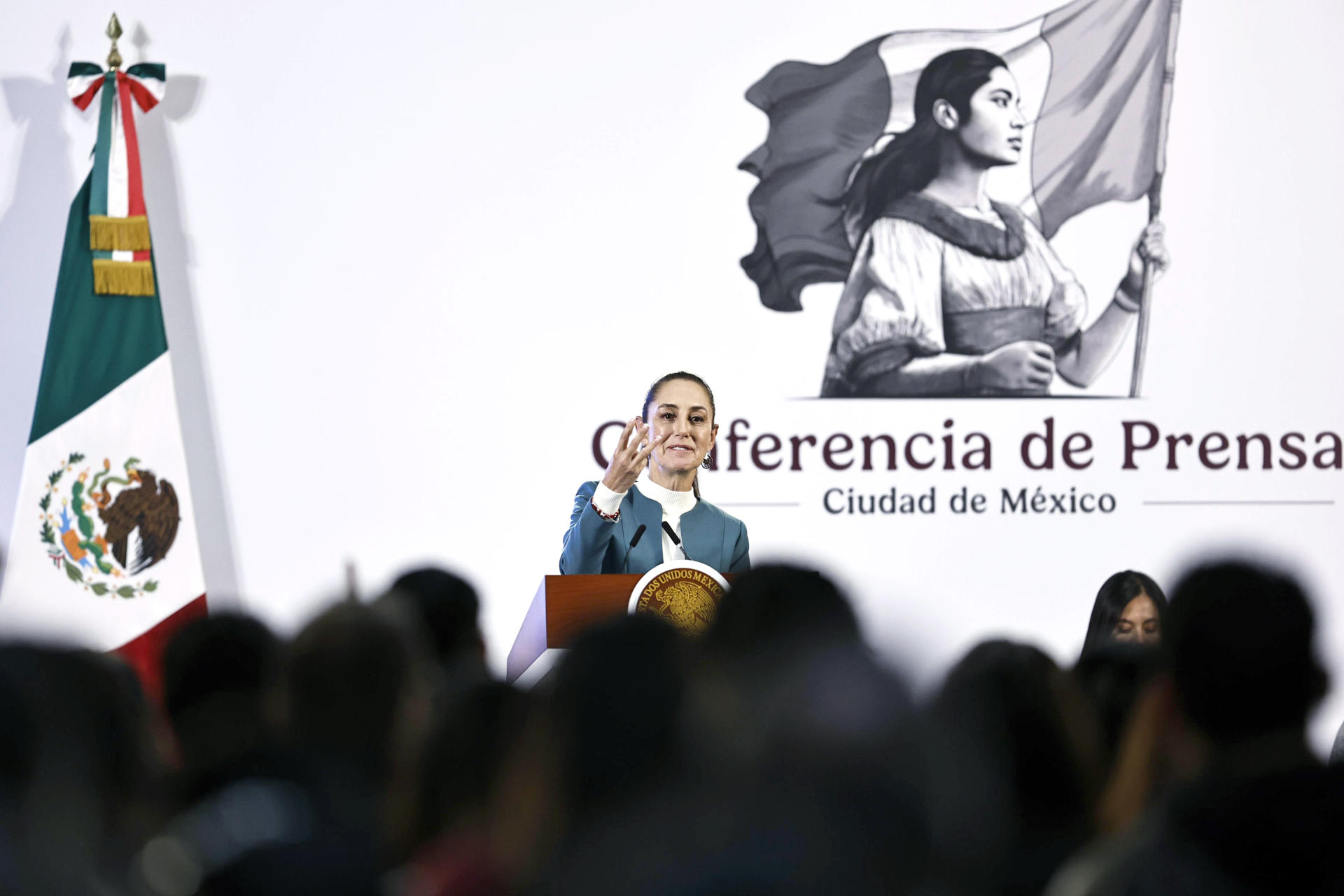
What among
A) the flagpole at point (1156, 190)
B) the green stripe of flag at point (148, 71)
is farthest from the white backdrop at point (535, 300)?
the green stripe of flag at point (148, 71)

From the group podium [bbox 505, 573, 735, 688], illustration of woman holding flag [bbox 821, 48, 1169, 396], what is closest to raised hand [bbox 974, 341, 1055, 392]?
illustration of woman holding flag [bbox 821, 48, 1169, 396]

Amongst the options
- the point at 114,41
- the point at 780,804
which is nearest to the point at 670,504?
the point at 780,804

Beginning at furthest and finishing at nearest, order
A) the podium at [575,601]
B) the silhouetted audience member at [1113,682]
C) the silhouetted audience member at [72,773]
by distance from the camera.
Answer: the podium at [575,601]
the silhouetted audience member at [1113,682]
the silhouetted audience member at [72,773]

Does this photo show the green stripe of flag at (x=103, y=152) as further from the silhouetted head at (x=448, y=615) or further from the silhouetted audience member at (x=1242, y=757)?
the silhouetted audience member at (x=1242, y=757)

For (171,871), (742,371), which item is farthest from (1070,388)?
(171,871)

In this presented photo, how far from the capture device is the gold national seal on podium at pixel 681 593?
3.46 m

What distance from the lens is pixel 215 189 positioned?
620cm

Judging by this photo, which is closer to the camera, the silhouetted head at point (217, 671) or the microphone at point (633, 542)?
the silhouetted head at point (217, 671)

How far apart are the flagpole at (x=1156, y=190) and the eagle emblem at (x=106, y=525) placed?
420cm

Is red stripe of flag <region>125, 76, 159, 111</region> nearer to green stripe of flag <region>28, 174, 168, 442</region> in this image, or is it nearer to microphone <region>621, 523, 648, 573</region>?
green stripe of flag <region>28, 174, 168, 442</region>

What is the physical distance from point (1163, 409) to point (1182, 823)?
514cm

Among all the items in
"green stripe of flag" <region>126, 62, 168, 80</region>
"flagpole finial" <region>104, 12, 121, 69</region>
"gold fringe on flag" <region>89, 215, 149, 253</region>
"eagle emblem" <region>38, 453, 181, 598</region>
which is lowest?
"eagle emblem" <region>38, 453, 181, 598</region>

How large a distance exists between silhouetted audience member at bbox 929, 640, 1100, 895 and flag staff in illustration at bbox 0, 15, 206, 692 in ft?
15.4

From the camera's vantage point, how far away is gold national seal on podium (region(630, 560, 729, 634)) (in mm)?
3465
